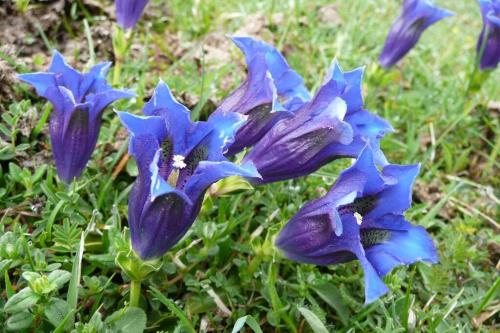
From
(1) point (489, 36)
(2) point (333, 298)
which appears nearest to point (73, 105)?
(2) point (333, 298)

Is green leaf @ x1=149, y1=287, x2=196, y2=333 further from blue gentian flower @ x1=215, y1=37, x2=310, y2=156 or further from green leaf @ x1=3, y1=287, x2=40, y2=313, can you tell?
blue gentian flower @ x1=215, y1=37, x2=310, y2=156

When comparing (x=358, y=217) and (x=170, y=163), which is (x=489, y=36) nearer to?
(x=358, y=217)

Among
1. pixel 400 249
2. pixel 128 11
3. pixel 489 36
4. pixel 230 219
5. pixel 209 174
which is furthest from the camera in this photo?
pixel 489 36

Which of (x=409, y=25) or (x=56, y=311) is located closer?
(x=56, y=311)

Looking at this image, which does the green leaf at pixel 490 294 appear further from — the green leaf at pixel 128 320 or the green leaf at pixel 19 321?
the green leaf at pixel 19 321

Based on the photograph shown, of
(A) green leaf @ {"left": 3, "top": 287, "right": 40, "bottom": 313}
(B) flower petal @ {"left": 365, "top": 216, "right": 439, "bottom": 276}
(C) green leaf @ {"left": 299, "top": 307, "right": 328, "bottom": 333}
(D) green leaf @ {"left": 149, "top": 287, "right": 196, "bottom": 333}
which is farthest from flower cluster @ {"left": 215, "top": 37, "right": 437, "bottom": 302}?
(A) green leaf @ {"left": 3, "top": 287, "right": 40, "bottom": 313}

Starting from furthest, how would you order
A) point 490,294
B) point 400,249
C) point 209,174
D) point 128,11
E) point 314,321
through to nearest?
point 128,11, point 490,294, point 314,321, point 400,249, point 209,174
